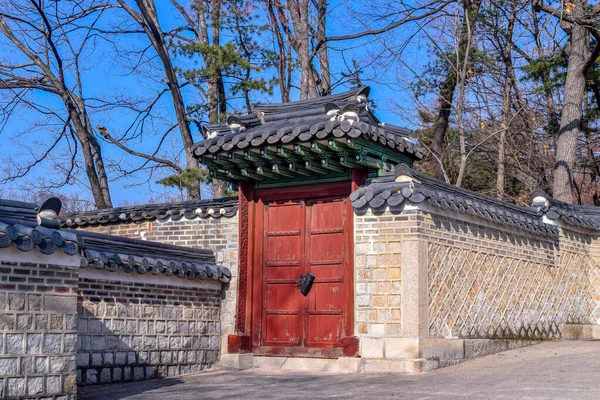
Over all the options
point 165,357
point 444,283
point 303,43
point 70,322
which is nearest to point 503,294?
point 444,283

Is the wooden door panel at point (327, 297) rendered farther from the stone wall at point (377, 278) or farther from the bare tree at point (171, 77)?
the bare tree at point (171, 77)

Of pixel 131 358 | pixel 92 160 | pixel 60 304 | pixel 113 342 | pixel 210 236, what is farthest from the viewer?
pixel 92 160

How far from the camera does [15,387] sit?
6.81 metres

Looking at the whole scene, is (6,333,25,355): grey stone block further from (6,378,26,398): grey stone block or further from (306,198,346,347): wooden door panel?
(306,198,346,347): wooden door panel

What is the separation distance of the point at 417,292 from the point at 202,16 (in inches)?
518

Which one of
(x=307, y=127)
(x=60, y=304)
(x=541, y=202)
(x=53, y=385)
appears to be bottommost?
(x=53, y=385)

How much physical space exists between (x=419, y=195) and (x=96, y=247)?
4.25m

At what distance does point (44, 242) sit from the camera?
7023 millimetres

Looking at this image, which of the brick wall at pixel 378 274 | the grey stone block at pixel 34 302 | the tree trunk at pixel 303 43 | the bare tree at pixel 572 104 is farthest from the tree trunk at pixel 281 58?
the grey stone block at pixel 34 302

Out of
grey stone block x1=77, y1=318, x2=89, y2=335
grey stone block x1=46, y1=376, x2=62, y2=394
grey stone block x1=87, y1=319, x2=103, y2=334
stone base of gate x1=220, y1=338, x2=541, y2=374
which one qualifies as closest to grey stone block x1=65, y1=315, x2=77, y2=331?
grey stone block x1=46, y1=376, x2=62, y2=394

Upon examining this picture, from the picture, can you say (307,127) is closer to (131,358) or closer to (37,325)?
(131,358)

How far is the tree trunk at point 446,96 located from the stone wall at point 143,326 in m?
10.2

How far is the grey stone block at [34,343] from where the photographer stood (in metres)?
6.95

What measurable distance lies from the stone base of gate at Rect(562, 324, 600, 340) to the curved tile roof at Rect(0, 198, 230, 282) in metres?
6.07
